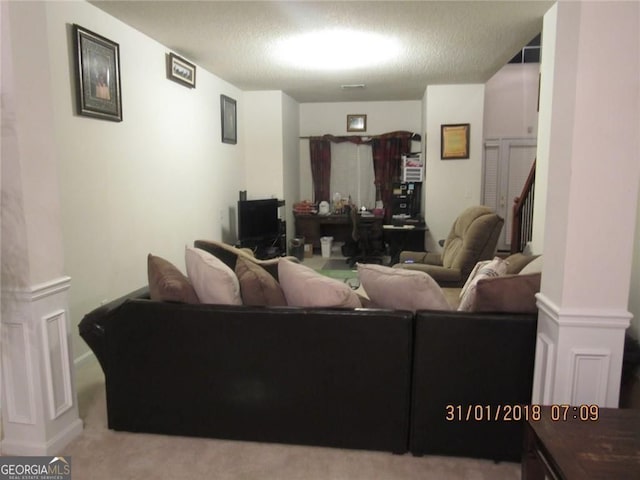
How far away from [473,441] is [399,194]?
16.1 feet

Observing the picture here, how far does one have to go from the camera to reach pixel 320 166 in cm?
728

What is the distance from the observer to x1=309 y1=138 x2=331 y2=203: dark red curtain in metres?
7.23

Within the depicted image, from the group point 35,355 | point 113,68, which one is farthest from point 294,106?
point 35,355

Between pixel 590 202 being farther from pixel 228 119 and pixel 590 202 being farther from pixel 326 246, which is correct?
pixel 326 246

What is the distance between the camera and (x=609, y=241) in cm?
156

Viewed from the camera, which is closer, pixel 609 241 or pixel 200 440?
pixel 609 241

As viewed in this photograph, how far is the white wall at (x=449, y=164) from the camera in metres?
5.84

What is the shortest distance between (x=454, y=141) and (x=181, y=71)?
3530 mm

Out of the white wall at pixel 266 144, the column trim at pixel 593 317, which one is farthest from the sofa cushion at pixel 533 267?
the white wall at pixel 266 144

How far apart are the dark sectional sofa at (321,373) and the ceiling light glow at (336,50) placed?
2.69 metres

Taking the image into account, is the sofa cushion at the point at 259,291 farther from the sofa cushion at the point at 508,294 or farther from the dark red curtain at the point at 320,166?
the dark red curtain at the point at 320,166

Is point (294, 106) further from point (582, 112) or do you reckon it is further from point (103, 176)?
point (582, 112)

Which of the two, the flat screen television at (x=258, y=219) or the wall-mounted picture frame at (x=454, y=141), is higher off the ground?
the wall-mounted picture frame at (x=454, y=141)

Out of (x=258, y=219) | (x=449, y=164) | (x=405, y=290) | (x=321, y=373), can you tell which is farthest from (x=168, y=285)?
(x=449, y=164)
